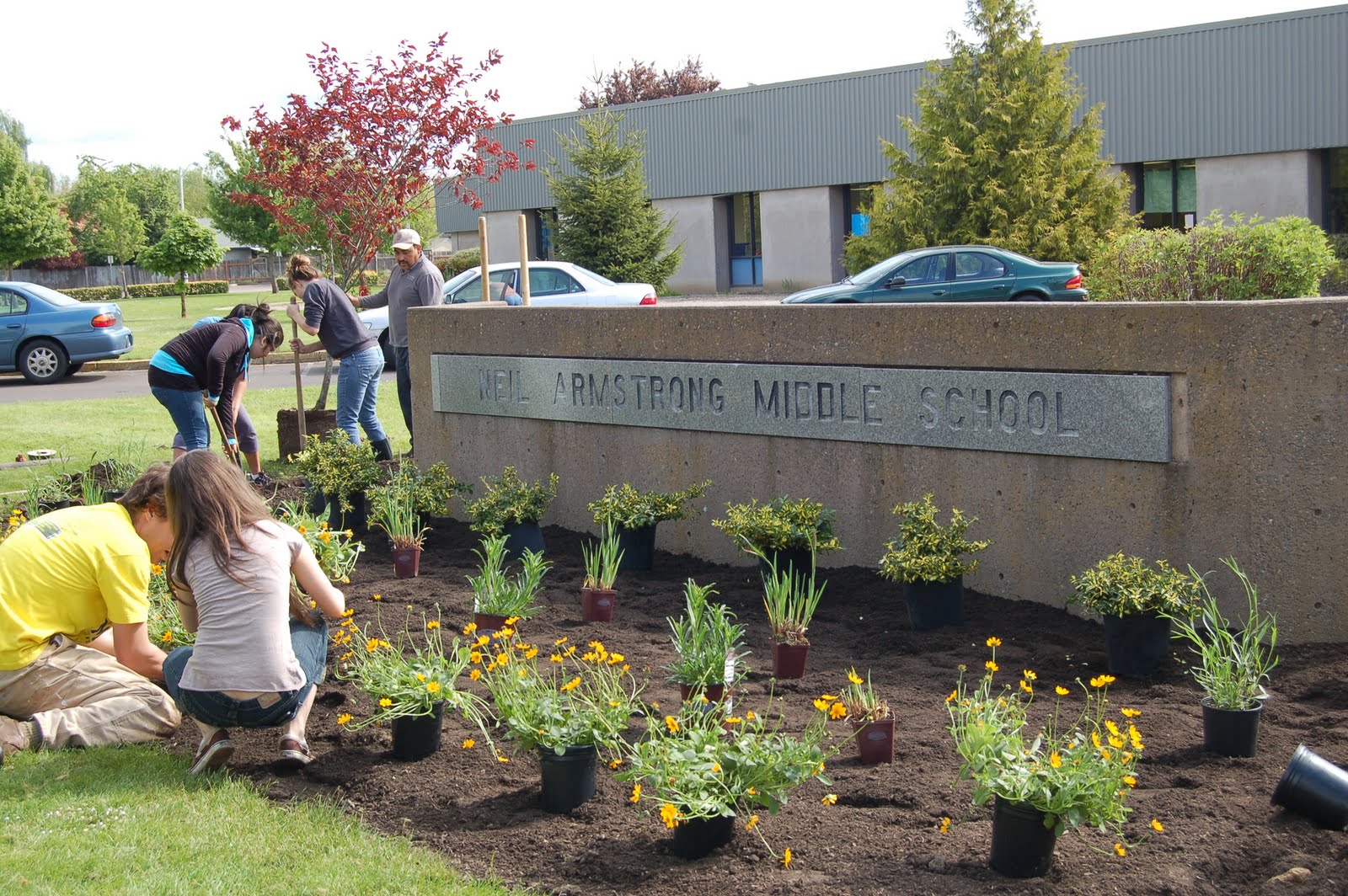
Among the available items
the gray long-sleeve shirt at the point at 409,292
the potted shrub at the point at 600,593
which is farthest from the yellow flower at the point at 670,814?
the gray long-sleeve shirt at the point at 409,292

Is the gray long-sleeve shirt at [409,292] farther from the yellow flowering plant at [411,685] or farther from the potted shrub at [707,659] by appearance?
the potted shrub at [707,659]

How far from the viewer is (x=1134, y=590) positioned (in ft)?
15.8

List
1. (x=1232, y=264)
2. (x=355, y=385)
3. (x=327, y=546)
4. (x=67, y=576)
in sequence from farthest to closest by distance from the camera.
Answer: (x=1232, y=264)
(x=355, y=385)
(x=327, y=546)
(x=67, y=576)

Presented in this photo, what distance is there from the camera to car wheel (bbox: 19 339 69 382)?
19.0 meters

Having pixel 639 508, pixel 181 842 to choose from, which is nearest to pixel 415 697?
pixel 181 842

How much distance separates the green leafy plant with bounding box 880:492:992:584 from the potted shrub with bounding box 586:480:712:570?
1438mm

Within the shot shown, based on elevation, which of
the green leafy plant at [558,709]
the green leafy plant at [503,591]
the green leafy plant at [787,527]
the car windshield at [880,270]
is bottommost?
the green leafy plant at [558,709]

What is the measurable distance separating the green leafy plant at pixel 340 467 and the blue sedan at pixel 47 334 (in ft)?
41.6

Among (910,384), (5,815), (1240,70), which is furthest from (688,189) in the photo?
(5,815)

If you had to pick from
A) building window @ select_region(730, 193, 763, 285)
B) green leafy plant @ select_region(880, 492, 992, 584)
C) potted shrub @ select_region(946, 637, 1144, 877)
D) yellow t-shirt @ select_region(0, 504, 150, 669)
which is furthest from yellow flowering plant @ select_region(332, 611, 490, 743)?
building window @ select_region(730, 193, 763, 285)

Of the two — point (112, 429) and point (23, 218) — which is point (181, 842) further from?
point (23, 218)

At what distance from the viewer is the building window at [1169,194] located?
28531mm

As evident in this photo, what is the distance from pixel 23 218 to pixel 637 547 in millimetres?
44598

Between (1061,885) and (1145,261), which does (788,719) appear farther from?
(1145,261)
